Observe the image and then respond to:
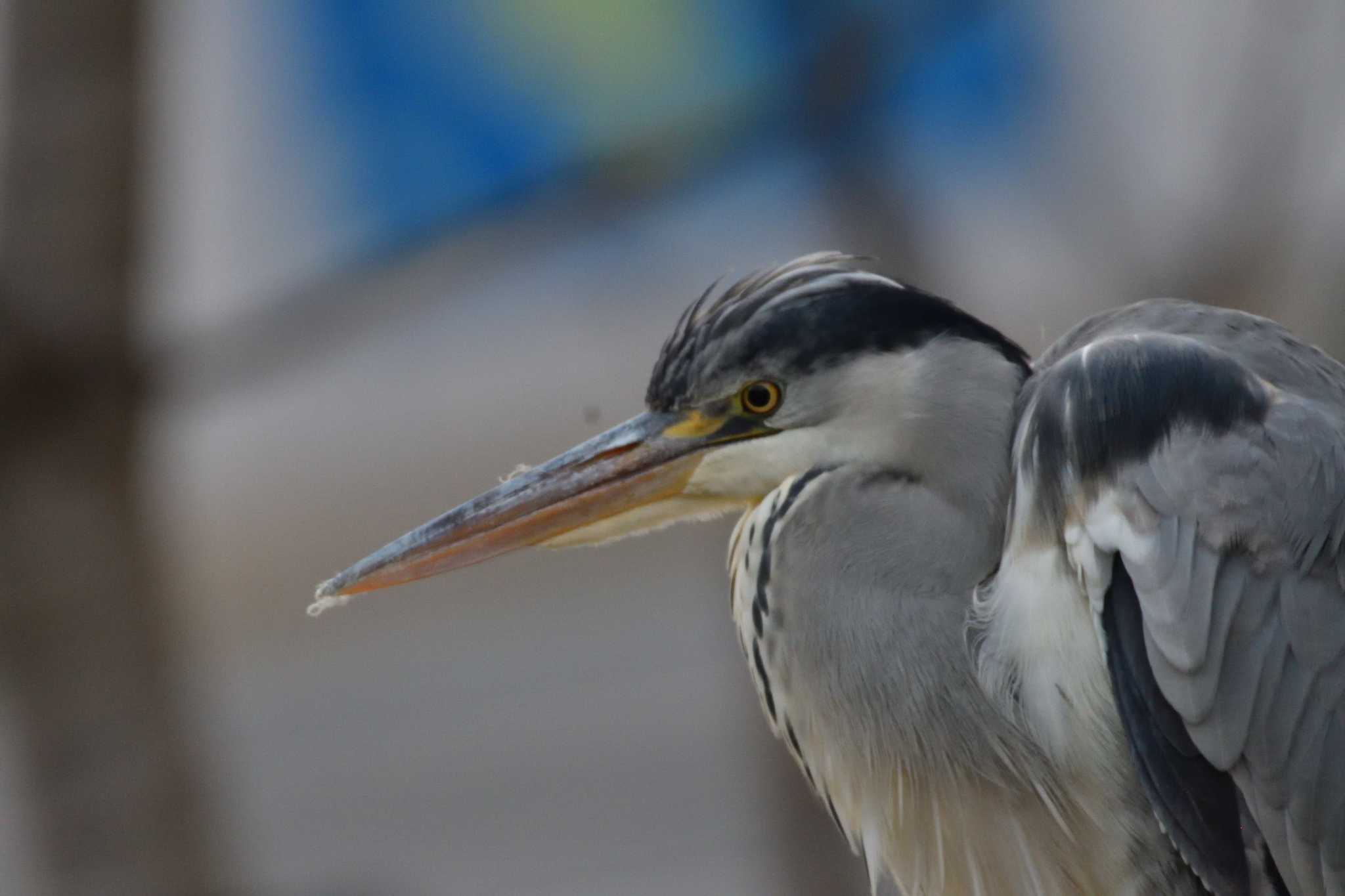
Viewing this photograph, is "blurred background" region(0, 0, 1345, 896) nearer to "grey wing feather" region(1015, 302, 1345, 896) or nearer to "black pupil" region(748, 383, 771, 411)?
"black pupil" region(748, 383, 771, 411)

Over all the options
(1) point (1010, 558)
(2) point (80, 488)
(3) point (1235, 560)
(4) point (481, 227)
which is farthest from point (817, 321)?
(2) point (80, 488)

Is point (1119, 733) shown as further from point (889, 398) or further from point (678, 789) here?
point (678, 789)

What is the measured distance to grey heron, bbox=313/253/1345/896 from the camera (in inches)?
47.9

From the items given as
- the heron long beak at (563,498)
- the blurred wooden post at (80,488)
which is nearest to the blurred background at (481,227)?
the blurred wooden post at (80,488)

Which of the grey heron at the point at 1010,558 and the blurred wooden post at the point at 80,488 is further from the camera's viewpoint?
the blurred wooden post at the point at 80,488

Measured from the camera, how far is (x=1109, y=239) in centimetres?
301

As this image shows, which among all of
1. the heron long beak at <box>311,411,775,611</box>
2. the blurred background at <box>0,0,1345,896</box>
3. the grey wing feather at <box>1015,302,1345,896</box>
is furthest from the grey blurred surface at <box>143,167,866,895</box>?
the grey wing feather at <box>1015,302,1345,896</box>

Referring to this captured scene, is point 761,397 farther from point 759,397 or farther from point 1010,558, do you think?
point 1010,558

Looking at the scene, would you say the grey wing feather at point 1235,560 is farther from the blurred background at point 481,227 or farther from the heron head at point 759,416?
the blurred background at point 481,227

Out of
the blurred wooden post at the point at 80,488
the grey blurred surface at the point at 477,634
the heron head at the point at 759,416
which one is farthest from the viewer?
the grey blurred surface at the point at 477,634

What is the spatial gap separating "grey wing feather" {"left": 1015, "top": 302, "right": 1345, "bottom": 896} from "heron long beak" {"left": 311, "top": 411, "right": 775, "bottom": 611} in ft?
0.99

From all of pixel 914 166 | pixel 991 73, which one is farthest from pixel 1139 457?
pixel 991 73

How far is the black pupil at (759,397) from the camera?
1.36 m

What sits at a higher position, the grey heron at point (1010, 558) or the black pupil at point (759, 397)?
the black pupil at point (759, 397)
